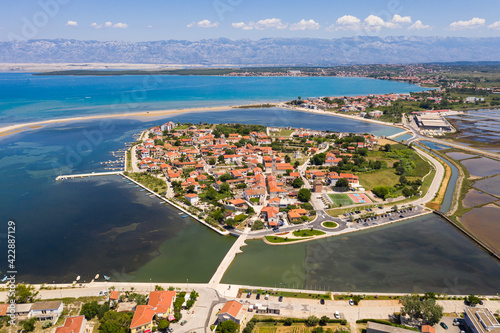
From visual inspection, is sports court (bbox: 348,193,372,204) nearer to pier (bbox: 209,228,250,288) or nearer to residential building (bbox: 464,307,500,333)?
pier (bbox: 209,228,250,288)

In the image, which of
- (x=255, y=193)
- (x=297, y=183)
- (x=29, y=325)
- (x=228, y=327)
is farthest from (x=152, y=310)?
(x=297, y=183)

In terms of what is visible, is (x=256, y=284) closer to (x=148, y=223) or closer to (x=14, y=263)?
(x=148, y=223)

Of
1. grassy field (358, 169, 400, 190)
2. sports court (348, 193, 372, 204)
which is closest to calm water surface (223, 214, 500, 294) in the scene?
sports court (348, 193, 372, 204)

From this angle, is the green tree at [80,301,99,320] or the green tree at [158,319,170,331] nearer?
the green tree at [158,319,170,331]

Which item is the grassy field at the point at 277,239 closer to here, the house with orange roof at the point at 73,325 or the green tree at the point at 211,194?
the green tree at the point at 211,194

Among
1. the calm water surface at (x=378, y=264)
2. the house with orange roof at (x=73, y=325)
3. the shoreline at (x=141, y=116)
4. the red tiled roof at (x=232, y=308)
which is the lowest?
the calm water surface at (x=378, y=264)

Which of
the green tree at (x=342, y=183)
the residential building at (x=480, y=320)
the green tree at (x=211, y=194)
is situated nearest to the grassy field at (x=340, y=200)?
the green tree at (x=342, y=183)
